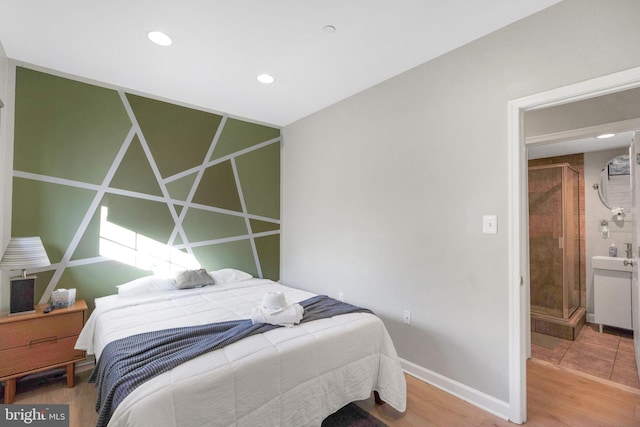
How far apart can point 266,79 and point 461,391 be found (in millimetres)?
3137

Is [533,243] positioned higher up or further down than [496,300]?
higher up

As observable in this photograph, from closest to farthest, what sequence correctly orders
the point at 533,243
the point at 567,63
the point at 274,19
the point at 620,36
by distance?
the point at 620,36, the point at 567,63, the point at 274,19, the point at 533,243

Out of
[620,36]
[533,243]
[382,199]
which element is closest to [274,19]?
[382,199]

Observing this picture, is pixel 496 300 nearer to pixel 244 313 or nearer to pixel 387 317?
pixel 387 317

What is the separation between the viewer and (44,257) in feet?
7.72

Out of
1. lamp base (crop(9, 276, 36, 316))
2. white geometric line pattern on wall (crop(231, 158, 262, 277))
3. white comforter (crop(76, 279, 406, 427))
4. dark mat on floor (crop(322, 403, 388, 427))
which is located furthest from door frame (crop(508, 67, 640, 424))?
lamp base (crop(9, 276, 36, 316))

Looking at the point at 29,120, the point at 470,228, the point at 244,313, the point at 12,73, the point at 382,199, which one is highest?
the point at 12,73

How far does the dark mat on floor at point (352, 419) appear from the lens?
1914 mm

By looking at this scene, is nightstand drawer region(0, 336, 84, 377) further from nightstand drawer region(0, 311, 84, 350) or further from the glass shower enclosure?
the glass shower enclosure

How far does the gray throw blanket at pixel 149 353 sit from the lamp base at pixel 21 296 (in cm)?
97

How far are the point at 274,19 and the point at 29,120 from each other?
234cm

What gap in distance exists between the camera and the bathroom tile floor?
2.63 metres

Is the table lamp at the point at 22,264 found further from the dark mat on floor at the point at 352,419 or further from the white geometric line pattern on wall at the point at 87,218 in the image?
the dark mat on floor at the point at 352,419

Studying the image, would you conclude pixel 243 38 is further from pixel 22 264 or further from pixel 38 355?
pixel 38 355
